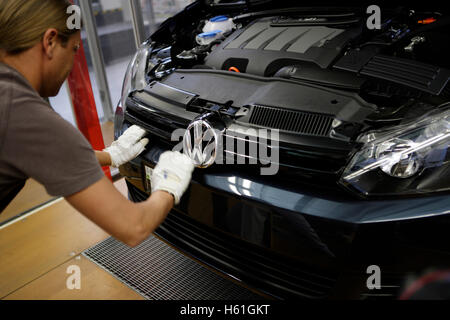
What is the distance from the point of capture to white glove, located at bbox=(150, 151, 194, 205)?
101cm

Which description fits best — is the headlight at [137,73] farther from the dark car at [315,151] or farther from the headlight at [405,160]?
the headlight at [405,160]

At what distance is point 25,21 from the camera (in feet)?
2.53

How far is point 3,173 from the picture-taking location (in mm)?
810

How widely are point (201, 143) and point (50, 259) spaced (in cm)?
108

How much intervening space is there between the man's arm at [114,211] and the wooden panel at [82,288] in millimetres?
686

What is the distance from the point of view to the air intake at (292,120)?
1.03 m

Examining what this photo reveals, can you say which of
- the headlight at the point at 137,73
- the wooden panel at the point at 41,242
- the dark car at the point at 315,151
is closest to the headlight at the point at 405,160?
the dark car at the point at 315,151

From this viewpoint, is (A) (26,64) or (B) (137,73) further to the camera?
(B) (137,73)

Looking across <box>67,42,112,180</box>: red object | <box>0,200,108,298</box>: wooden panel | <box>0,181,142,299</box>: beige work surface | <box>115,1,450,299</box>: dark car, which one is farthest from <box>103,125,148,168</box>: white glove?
<box>67,42,112,180</box>: red object

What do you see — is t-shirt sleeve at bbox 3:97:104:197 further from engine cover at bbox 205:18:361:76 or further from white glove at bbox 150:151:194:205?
engine cover at bbox 205:18:361:76

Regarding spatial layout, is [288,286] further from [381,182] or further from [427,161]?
[427,161]

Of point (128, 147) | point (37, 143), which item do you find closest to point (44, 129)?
point (37, 143)

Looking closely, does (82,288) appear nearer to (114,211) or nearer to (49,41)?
(114,211)
